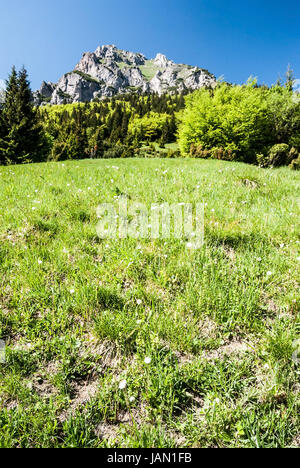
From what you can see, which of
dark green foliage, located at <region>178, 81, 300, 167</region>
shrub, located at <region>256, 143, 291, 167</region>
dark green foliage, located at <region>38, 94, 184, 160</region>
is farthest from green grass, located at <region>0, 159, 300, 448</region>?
dark green foliage, located at <region>38, 94, 184, 160</region>

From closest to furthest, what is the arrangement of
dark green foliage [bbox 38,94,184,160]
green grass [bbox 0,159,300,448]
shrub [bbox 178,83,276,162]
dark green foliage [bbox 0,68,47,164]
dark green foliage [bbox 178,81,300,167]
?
green grass [bbox 0,159,300,448] → shrub [bbox 178,83,276,162] → dark green foliage [bbox 178,81,300,167] → dark green foliage [bbox 0,68,47,164] → dark green foliage [bbox 38,94,184,160]

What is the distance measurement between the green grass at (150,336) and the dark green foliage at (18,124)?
136 ft

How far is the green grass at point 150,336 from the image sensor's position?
1.52 metres

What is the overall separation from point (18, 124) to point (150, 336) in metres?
45.7

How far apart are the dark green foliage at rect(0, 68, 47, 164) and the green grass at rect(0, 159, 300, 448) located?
4152 cm

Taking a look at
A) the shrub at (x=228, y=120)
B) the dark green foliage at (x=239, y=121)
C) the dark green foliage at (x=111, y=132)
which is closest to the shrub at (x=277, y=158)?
the dark green foliage at (x=239, y=121)

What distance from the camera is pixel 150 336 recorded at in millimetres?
2055

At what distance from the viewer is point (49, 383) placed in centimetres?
183

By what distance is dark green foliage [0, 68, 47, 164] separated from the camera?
36656 mm

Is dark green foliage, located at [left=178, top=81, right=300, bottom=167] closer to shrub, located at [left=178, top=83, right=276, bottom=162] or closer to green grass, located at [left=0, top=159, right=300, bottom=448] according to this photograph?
shrub, located at [left=178, top=83, right=276, bottom=162]

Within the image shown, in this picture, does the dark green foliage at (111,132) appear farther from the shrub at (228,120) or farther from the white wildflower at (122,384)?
the white wildflower at (122,384)

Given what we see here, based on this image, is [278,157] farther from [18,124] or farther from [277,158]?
[18,124]

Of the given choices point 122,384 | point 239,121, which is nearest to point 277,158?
point 239,121

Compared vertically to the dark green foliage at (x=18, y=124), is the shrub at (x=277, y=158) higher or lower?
lower
